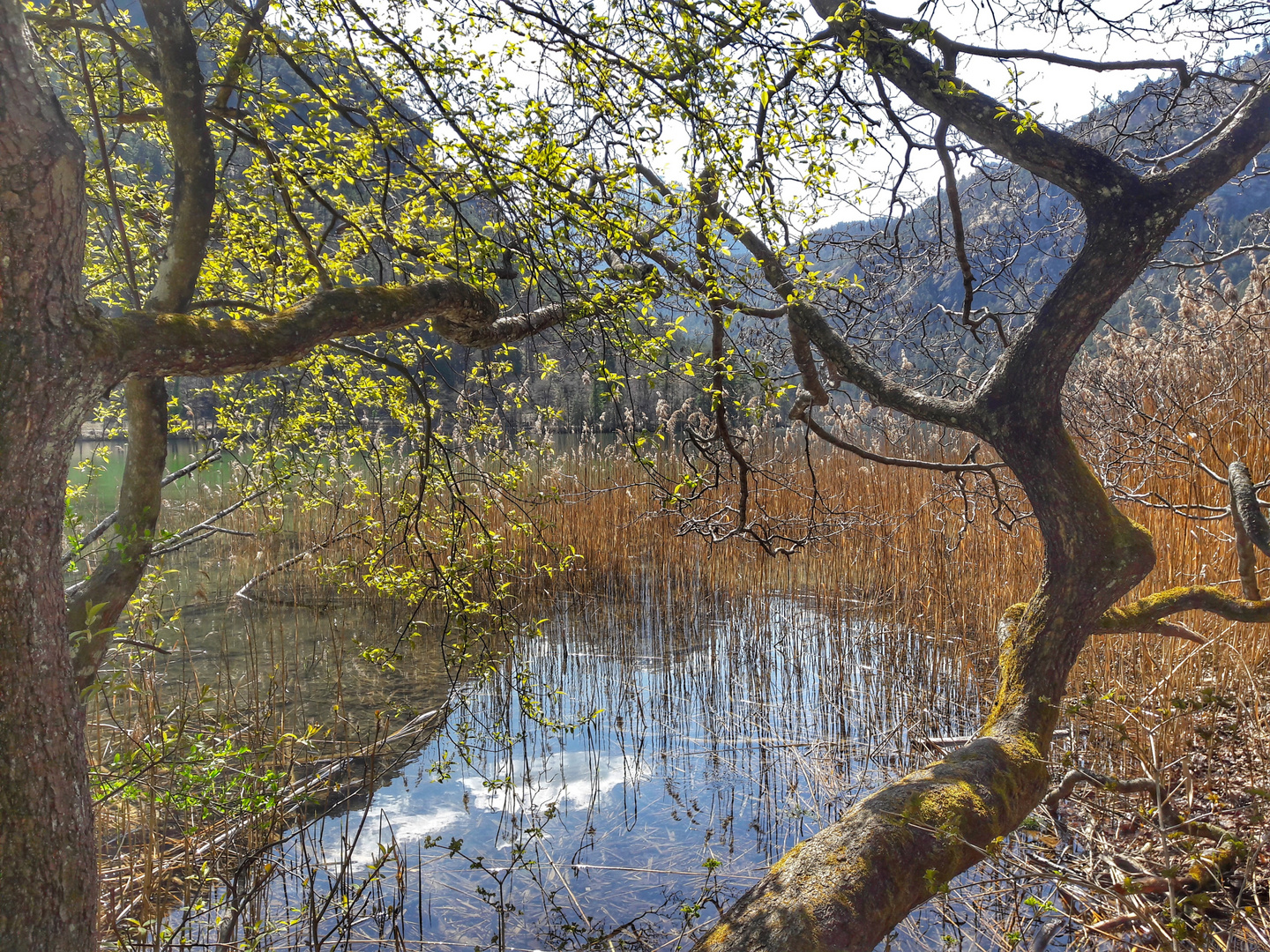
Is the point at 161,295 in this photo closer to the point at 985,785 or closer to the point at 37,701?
the point at 37,701

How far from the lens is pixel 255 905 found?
2.53 metres

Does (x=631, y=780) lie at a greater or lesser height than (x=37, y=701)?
lesser

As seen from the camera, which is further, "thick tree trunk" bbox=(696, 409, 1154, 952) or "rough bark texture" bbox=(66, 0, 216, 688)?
"rough bark texture" bbox=(66, 0, 216, 688)

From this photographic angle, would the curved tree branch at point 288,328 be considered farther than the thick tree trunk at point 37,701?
Yes

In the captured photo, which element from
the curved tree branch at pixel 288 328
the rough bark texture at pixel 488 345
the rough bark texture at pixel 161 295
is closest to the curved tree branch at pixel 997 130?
the rough bark texture at pixel 488 345

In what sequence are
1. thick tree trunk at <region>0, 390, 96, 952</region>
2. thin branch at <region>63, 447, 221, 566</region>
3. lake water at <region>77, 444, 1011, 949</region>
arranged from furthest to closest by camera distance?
lake water at <region>77, 444, 1011, 949</region>
thin branch at <region>63, 447, 221, 566</region>
thick tree trunk at <region>0, 390, 96, 952</region>

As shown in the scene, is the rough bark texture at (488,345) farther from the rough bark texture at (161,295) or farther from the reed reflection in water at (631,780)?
the reed reflection in water at (631,780)

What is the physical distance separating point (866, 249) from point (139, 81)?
291cm

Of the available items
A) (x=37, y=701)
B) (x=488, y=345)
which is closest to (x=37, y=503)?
(x=37, y=701)

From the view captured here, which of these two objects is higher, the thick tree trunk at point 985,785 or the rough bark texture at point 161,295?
the rough bark texture at point 161,295

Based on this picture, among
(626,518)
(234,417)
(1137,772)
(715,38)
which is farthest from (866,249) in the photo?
(626,518)

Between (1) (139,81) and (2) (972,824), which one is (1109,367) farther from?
(1) (139,81)

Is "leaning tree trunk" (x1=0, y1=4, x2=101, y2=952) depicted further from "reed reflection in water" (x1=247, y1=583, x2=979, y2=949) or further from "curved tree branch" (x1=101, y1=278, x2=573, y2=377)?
"reed reflection in water" (x1=247, y1=583, x2=979, y2=949)

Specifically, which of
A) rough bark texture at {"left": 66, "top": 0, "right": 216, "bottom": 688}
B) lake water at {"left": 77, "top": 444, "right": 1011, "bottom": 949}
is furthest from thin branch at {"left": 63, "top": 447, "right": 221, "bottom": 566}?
lake water at {"left": 77, "top": 444, "right": 1011, "bottom": 949}
